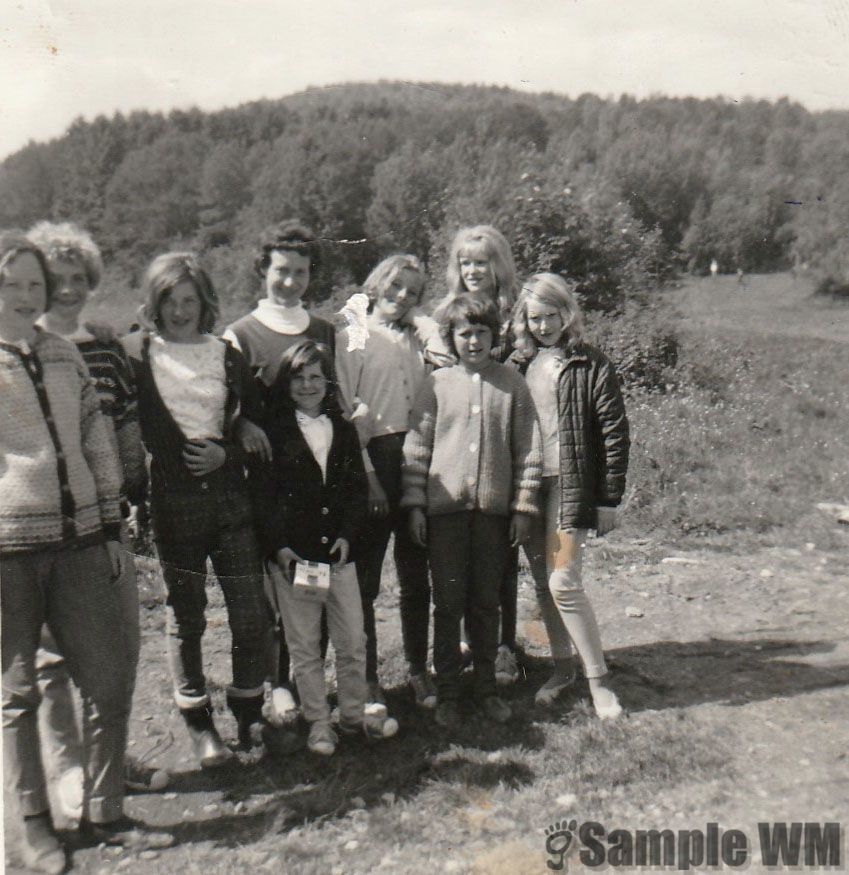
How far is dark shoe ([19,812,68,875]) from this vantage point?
252 centimetres

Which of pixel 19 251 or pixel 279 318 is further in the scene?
pixel 279 318

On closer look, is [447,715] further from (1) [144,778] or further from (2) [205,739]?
(1) [144,778]

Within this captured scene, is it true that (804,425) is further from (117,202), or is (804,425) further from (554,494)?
(117,202)

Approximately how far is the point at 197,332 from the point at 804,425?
23.0 feet

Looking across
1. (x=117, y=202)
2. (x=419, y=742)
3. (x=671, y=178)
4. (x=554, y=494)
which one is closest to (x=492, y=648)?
(x=419, y=742)

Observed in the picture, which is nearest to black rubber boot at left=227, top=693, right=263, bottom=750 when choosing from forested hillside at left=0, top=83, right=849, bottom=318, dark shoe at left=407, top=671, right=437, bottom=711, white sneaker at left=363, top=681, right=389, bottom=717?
white sneaker at left=363, top=681, right=389, bottom=717

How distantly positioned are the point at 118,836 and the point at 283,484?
4.11 feet

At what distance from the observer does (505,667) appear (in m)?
3.74

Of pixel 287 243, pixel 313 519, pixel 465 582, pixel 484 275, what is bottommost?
pixel 465 582

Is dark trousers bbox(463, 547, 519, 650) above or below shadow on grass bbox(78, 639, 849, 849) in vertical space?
above

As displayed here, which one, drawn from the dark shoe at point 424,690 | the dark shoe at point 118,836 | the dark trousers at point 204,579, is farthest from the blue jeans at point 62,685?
the dark shoe at point 424,690

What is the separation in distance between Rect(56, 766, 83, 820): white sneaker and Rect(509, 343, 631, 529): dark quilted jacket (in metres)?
1.95

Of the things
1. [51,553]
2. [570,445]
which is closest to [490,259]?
[570,445]

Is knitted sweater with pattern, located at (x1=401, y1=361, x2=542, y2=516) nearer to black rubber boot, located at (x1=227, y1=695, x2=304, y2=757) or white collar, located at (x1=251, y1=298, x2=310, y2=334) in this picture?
white collar, located at (x1=251, y1=298, x2=310, y2=334)
